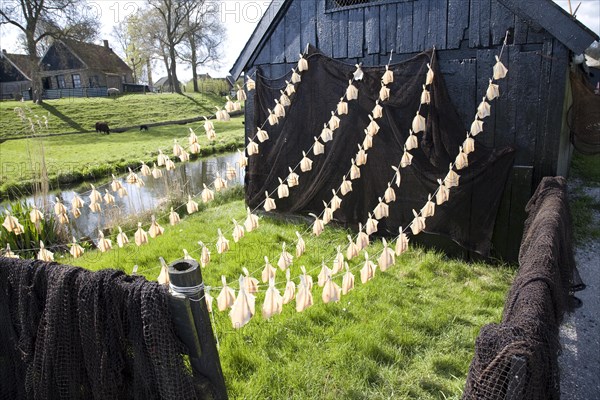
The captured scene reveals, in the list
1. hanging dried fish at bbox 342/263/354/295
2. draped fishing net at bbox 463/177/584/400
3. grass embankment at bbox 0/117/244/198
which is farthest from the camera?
grass embankment at bbox 0/117/244/198

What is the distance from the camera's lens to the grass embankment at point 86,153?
513 inches

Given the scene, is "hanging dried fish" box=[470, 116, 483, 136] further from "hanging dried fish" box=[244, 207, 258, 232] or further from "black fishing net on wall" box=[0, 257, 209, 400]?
"black fishing net on wall" box=[0, 257, 209, 400]

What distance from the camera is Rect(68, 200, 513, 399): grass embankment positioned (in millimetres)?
3363

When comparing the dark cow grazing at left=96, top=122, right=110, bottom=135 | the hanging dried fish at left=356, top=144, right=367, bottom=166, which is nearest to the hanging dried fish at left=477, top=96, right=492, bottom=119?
the hanging dried fish at left=356, top=144, right=367, bottom=166

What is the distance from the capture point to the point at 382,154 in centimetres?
Result: 621

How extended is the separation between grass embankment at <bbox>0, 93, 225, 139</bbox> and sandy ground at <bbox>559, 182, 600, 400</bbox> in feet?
79.5

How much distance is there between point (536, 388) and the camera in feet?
4.75

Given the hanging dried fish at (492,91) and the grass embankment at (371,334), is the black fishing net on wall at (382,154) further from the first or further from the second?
the grass embankment at (371,334)

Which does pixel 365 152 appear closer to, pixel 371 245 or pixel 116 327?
pixel 371 245

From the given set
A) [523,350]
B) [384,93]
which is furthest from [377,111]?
[523,350]

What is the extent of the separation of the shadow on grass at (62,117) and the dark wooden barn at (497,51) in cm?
2328

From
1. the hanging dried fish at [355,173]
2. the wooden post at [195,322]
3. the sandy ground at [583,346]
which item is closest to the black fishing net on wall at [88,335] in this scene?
the wooden post at [195,322]

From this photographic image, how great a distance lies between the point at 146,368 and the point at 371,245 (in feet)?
15.6

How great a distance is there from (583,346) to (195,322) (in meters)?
3.75
